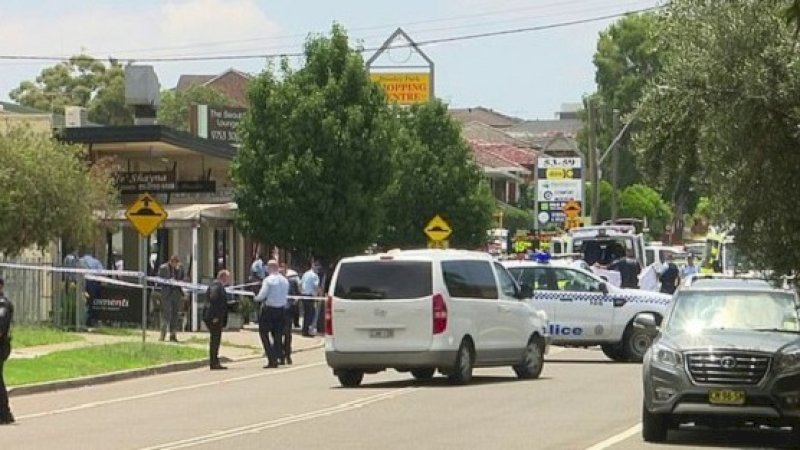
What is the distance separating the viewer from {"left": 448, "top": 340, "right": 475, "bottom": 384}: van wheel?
25672 mm

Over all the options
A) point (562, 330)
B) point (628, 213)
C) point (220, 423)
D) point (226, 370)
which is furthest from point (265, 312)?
point (628, 213)

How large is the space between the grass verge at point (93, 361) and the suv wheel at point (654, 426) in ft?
41.1

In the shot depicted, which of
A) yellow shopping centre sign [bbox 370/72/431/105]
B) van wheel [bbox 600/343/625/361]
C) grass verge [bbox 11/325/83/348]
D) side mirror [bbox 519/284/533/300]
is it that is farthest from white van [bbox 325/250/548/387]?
yellow shopping centre sign [bbox 370/72/431/105]

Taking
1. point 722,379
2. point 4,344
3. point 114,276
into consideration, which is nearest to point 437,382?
point 4,344

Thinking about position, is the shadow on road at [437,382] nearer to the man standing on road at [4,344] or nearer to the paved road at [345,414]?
the paved road at [345,414]

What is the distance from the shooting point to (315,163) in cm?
4516

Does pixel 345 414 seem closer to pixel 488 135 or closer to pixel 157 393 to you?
pixel 157 393

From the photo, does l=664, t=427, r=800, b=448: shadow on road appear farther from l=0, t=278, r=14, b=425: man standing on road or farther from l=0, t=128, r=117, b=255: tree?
l=0, t=128, r=117, b=255: tree

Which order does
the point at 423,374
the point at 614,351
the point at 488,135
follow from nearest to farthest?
the point at 423,374 → the point at 614,351 → the point at 488,135

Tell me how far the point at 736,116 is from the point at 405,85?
174ft

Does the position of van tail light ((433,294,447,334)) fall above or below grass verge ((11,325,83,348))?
above

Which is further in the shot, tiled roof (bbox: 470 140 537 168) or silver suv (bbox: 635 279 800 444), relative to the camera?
tiled roof (bbox: 470 140 537 168)

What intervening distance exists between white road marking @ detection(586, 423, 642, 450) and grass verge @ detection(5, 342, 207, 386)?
1163 centimetres

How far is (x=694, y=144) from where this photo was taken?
18969 mm
